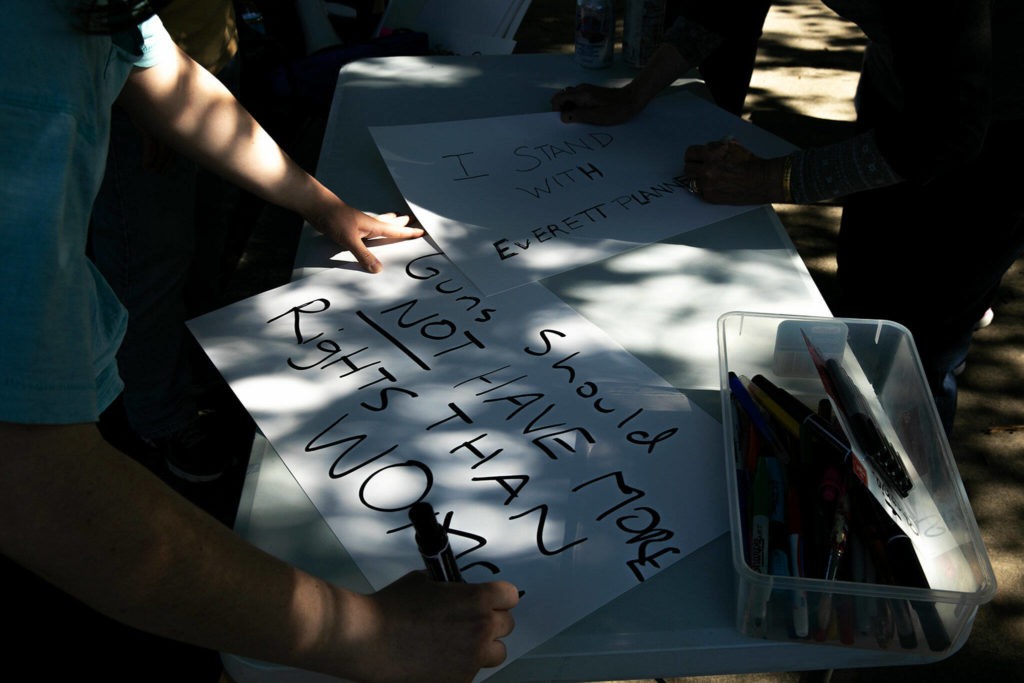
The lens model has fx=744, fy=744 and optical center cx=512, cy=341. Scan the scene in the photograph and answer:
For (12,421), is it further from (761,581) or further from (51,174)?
(761,581)

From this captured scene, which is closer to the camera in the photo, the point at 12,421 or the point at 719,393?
the point at 12,421

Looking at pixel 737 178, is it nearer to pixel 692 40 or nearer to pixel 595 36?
pixel 692 40

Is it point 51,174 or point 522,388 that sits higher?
point 51,174

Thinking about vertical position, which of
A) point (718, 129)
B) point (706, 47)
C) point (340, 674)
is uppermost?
point (706, 47)

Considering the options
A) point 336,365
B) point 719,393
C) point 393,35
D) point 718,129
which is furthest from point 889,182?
point 393,35

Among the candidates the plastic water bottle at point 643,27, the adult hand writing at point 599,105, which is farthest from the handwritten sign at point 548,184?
the plastic water bottle at point 643,27

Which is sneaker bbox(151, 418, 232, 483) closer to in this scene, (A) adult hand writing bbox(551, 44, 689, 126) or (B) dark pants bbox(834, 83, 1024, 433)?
(A) adult hand writing bbox(551, 44, 689, 126)

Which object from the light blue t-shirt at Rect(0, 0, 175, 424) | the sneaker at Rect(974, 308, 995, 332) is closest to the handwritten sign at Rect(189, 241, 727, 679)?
the light blue t-shirt at Rect(0, 0, 175, 424)

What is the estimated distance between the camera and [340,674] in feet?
1.93

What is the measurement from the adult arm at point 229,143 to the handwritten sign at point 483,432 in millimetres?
102

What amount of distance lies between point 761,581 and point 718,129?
988mm

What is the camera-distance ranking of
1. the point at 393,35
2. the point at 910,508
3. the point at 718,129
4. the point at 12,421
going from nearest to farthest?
the point at 12,421
the point at 910,508
the point at 718,129
the point at 393,35

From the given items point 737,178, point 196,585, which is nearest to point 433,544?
point 196,585

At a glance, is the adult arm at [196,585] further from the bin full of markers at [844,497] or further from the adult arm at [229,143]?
the adult arm at [229,143]
